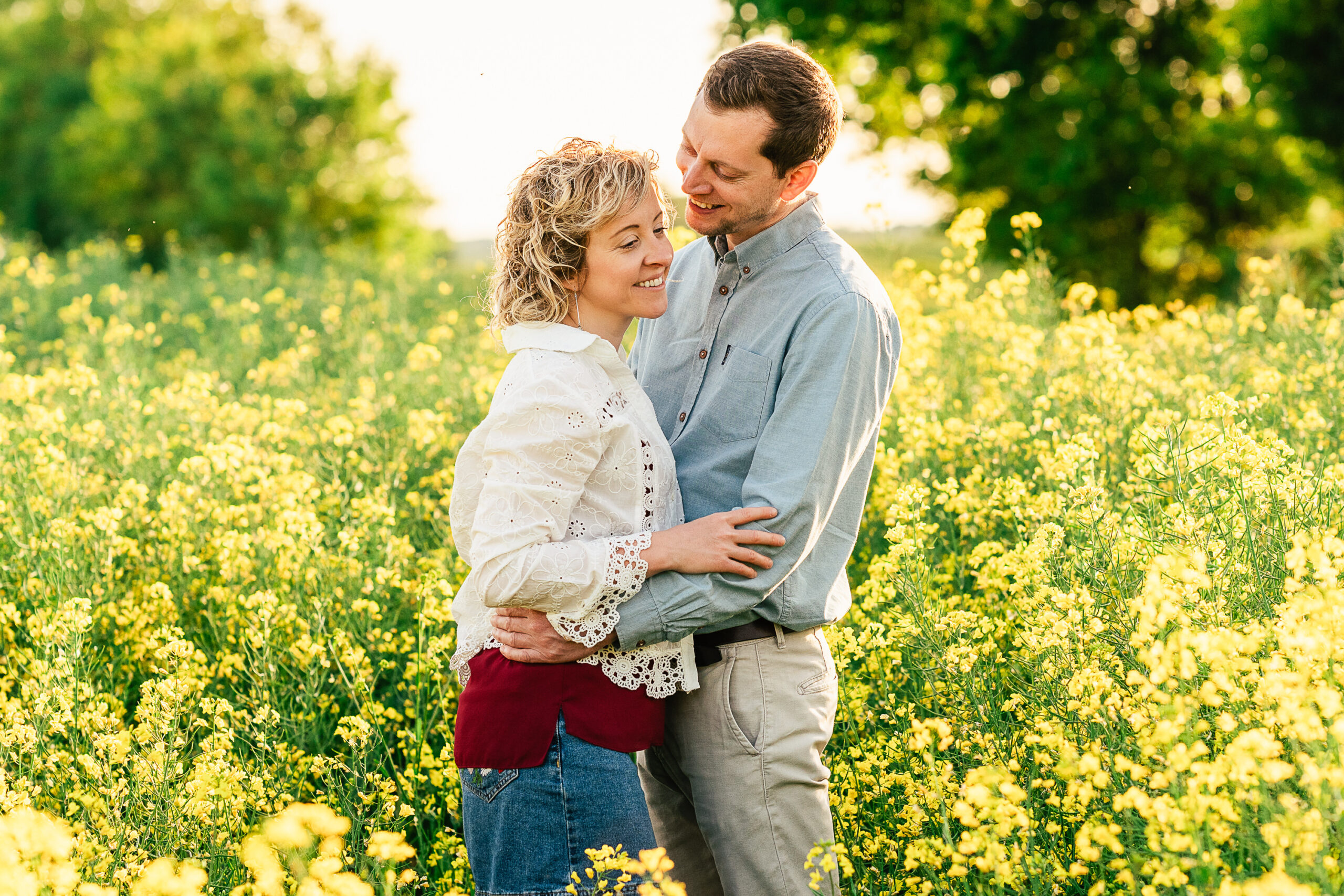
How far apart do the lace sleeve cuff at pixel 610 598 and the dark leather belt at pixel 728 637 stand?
307 mm

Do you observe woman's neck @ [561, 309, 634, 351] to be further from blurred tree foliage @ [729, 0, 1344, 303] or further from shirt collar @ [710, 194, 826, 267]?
blurred tree foliage @ [729, 0, 1344, 303]

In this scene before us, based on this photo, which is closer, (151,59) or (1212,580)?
(1212,580)

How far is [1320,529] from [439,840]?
2.55 metres

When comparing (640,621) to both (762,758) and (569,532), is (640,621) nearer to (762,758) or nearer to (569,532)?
(569,532)

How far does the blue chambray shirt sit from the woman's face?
0.24m

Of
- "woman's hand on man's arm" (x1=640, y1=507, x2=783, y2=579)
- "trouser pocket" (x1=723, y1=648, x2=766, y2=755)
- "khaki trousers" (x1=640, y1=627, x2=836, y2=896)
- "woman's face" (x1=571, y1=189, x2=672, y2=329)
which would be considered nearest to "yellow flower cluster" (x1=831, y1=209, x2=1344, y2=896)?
"khaki trousers" (x1=640, y1=627, x2=836, y2=896)

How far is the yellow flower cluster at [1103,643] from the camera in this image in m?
1.92

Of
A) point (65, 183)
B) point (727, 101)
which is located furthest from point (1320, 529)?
point (65, 183)

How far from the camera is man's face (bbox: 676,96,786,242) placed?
2551 mm

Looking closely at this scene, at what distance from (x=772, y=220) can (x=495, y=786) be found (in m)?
1.47

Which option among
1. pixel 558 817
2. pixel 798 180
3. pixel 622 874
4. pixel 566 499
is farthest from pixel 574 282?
pixel 622 874

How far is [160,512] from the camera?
4.35 m

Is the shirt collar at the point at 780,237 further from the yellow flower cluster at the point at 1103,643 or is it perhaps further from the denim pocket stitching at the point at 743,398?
the yellow flower cluster at the point at 1103,643

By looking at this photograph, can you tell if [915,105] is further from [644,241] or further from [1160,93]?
[644,241]
